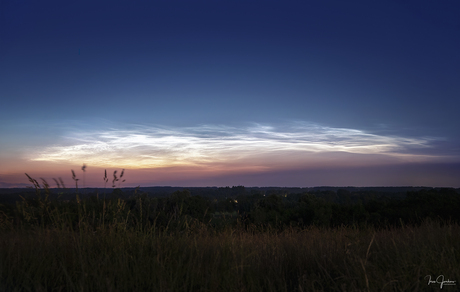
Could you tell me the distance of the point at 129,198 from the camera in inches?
231

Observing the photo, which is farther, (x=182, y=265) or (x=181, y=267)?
(x=182, y=265)

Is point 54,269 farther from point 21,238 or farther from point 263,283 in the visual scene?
point 263,283

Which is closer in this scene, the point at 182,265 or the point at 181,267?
the point at 181,267

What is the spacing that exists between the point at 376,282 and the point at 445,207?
19.9 meters

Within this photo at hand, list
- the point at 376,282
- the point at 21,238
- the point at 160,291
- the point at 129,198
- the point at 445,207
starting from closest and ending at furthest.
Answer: the point at 160,291, the point at 376,282, the point at 21,238, the point at 129,198, the point at 445,207

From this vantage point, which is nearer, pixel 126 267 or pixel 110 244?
pixel 126 267

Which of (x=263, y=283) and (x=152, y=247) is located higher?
(x=152, y=247)

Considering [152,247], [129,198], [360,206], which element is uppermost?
[129,198]

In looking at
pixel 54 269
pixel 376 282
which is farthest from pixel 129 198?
pixel 376 282

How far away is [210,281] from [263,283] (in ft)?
2.62

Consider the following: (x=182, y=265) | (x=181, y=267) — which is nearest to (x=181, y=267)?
(x=181, y=267)

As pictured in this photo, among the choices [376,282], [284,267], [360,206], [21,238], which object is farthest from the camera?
[360,206]

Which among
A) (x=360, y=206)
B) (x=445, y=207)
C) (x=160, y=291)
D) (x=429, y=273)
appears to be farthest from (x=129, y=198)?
(x=360, y=206)

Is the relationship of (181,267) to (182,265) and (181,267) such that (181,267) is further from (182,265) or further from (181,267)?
(182,265)
